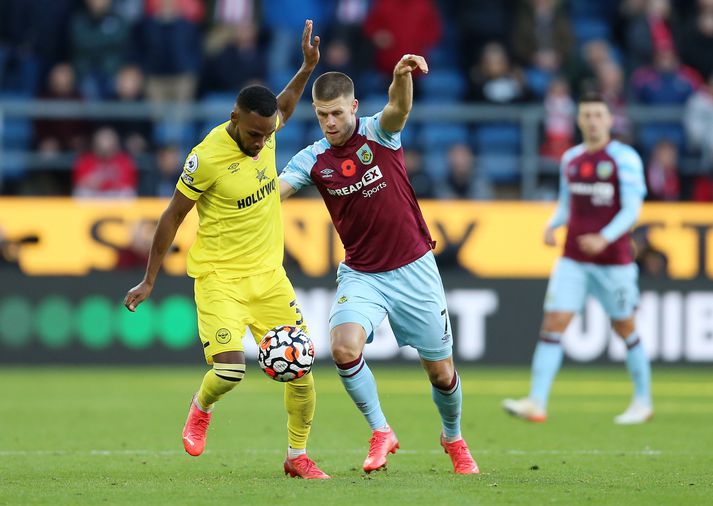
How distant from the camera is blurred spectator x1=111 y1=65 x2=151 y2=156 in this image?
18391 mm

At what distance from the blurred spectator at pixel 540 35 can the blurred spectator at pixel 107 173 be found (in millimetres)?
6021

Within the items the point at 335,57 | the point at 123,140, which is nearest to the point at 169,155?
the point at 123,140

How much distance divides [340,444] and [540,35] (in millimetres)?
11331

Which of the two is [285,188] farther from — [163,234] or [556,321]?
[556,321]

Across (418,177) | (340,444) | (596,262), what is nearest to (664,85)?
(418,177)

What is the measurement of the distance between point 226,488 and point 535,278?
30.6 ft

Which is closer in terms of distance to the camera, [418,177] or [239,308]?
[239,308]

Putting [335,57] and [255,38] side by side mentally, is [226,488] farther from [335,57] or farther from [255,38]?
[255,38]

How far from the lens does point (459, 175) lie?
1770 centimetres

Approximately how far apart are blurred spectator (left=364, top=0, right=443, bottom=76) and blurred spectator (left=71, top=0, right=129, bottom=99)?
3.55 m

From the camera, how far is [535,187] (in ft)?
60.2

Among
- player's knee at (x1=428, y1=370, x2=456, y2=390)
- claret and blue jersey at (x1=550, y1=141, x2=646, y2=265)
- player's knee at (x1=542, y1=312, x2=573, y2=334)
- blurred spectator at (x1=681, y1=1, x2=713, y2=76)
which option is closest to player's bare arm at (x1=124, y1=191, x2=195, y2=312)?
player's knee at (x1=428, y1=370, x2=456, y2=390)

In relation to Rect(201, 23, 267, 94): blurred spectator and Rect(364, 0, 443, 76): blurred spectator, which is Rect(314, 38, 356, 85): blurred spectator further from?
Rect(201, 23, 267, 94): blurred spectator

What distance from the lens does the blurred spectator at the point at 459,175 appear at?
17.7 metres
